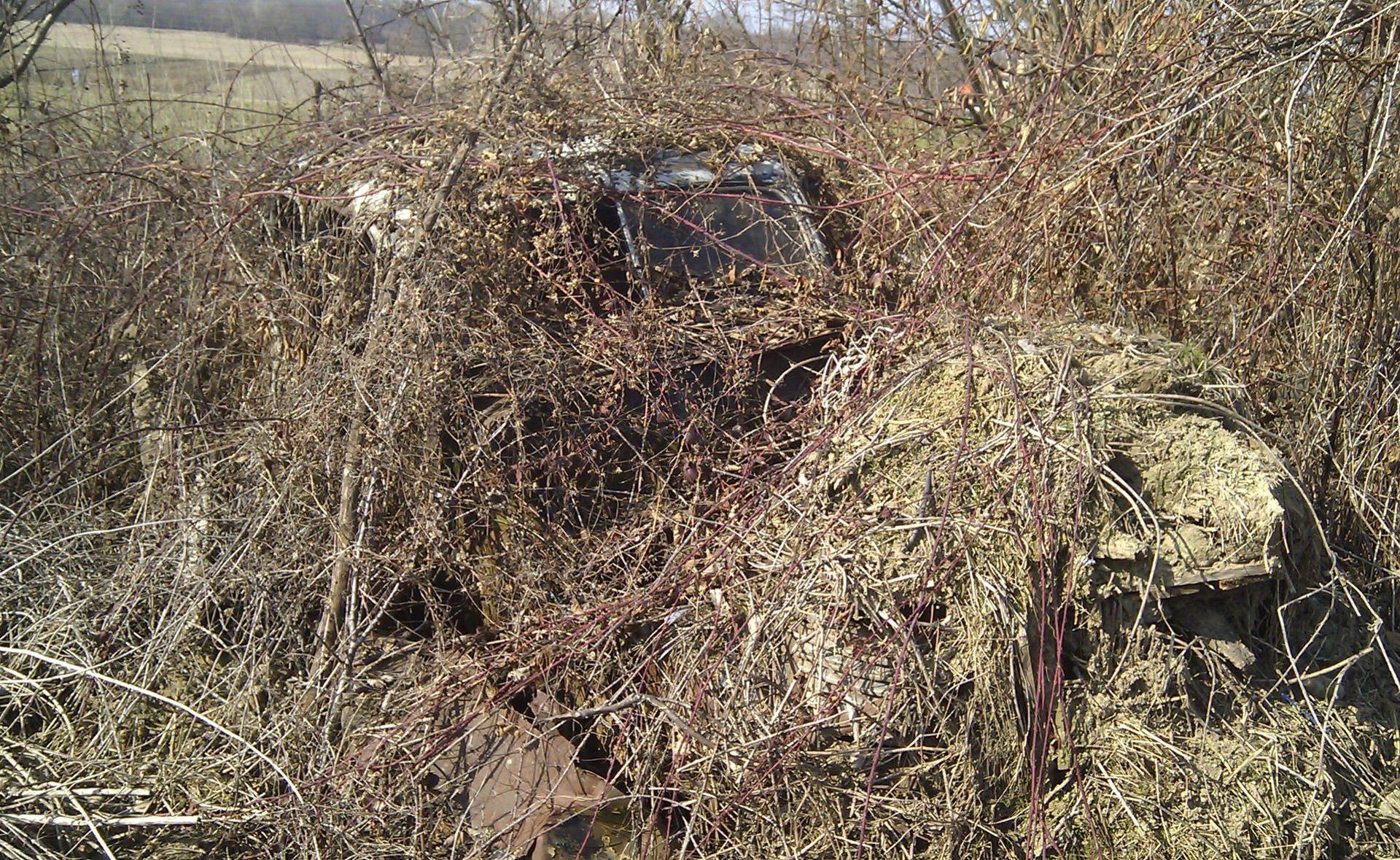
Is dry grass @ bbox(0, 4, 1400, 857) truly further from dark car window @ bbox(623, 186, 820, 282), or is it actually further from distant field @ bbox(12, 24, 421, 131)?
distant field @ bbox(12, 24, 421, 131)

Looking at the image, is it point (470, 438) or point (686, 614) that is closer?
point (686, 614)

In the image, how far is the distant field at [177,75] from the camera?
607 centimetres

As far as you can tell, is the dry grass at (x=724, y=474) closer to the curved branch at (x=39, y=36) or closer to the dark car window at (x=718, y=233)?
the dark car window at (x=718, y=233)

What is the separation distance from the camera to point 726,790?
306 cm

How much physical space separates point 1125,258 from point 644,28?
307cm

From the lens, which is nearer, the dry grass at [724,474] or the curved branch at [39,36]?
the dry grass at [724,474]

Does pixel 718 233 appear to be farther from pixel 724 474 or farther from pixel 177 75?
pixel 177 75

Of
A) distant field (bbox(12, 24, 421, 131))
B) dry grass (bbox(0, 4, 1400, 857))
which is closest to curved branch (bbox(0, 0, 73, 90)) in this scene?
distant field (bbox(12, 24, 421, 131))

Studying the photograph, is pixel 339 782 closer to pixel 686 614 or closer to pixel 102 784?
pixel 102 784

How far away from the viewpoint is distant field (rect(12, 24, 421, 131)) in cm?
607

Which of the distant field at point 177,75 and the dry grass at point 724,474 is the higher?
the distant field at point 177,75

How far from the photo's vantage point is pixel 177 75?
28.3 feet

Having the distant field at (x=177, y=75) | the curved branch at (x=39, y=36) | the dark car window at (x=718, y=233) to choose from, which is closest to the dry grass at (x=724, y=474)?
the dark car window at (x=718, y=233)

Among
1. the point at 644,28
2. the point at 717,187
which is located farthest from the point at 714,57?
the point at 717,187
